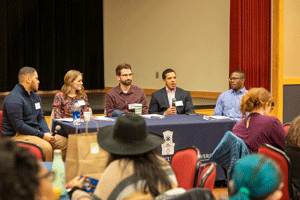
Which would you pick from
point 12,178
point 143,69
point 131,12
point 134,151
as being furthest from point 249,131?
point 131,12

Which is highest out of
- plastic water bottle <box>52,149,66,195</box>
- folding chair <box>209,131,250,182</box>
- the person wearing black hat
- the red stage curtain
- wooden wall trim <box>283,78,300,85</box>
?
the red stage curtain

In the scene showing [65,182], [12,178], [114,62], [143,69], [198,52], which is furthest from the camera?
[114,62]

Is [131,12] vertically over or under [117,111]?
over

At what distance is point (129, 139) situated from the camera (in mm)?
1417

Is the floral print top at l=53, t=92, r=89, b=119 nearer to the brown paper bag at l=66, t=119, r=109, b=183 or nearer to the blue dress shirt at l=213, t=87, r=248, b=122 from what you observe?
the blue dress shirt at l=213, t=87, r=248, b=122

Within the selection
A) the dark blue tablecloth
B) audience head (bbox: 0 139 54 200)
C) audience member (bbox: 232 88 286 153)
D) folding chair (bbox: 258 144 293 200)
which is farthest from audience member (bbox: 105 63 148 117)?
audience head (bbox: 0 139 54 200)

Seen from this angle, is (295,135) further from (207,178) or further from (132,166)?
(132,166)

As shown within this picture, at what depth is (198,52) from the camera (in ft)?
27.7

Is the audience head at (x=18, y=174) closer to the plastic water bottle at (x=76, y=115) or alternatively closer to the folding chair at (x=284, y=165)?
the folding chair at (x=284, y=165)

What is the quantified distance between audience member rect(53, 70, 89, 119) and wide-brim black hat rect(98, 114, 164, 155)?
9.13ft

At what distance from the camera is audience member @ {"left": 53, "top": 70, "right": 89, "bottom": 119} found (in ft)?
13.8

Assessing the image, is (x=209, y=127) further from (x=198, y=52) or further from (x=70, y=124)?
(x=198, y=52)

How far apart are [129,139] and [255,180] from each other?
1.83ft

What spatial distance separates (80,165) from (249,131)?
1.52 m
